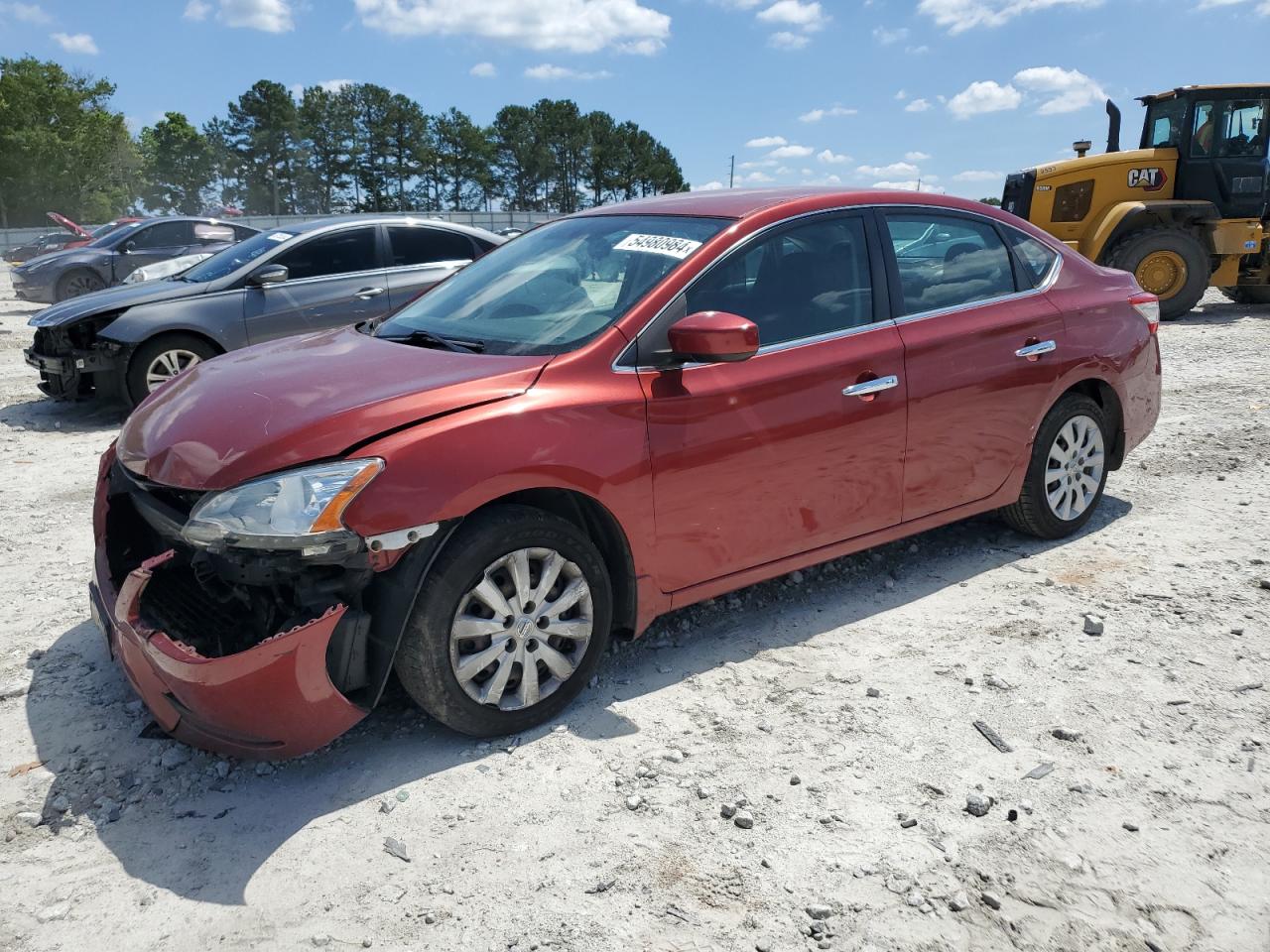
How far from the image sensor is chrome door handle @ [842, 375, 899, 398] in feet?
12.7

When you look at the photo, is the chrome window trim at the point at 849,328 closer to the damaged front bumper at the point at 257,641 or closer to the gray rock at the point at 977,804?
the damaged front bumper at the point at 257,641

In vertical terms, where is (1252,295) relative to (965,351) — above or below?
below

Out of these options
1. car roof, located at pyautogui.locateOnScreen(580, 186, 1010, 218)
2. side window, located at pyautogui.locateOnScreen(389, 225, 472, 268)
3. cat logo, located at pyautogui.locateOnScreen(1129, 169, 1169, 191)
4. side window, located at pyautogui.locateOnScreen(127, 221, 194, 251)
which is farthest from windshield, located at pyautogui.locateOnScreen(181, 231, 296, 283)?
cat logo, located at pyautogui.locateOnScreen(1129, 169, 1169, 191)

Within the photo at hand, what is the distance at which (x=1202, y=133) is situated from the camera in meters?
13.3

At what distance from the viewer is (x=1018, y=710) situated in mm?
3424

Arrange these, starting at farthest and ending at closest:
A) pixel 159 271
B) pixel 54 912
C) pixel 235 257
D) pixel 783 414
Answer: pixel 159 271, pixel 235 257, pixel 783 414, pixel 54 912

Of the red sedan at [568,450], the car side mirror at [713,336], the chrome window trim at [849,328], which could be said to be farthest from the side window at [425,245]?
the car side mirror at [713,336]

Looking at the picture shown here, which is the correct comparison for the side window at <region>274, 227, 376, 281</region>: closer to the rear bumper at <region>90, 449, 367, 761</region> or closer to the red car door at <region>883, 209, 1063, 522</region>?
the red car door at <region>883, 209, 1063, 522</region>

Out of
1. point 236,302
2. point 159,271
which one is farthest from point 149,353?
point 159,271

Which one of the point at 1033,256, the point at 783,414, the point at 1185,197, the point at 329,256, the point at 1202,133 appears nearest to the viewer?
the point at 783,414

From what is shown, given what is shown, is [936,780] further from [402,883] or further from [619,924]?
[402,883]

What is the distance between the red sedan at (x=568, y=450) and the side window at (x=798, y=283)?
0.01 m

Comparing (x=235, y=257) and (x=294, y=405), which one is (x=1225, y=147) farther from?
(x=294, y=405)

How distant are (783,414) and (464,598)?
1398mm
